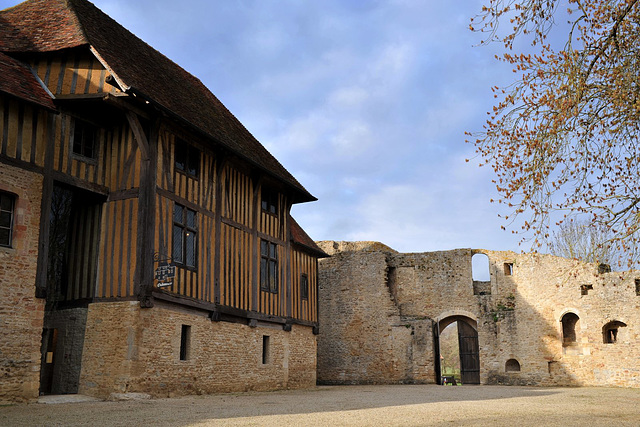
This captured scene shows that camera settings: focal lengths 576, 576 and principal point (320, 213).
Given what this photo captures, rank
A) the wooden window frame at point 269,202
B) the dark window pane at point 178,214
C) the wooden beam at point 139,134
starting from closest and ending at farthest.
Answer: the wooden beam at point 139,134
the dark window pane at point 178,214
the wooden window frame at point 269,202

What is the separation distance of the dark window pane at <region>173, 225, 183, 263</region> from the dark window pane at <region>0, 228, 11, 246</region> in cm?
296

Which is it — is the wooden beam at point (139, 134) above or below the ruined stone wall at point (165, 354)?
above

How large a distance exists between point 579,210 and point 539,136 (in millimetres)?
872

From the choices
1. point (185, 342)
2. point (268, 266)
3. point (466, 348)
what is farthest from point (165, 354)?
point (466, 348)

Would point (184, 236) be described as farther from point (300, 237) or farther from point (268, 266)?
point (300, 237)

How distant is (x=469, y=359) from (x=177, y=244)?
536 inches

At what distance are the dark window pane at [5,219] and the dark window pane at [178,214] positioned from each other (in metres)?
2.96

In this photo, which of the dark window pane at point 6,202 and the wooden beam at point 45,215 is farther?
the wooden beam at point 45,215

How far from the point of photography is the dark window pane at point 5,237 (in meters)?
8.80

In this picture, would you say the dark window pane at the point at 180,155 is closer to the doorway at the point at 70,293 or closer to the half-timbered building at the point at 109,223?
the half-timbered building at the point at 109,223

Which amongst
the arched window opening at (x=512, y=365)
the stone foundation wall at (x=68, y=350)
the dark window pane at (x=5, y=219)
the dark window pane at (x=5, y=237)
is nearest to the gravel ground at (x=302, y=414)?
the stone foundation wall at (x=68, y=350)

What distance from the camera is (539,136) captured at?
5.90 metres

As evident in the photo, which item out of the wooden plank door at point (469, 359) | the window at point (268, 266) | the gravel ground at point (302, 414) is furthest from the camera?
the wooden plank door at point (469, 359)

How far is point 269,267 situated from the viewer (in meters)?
14.7
